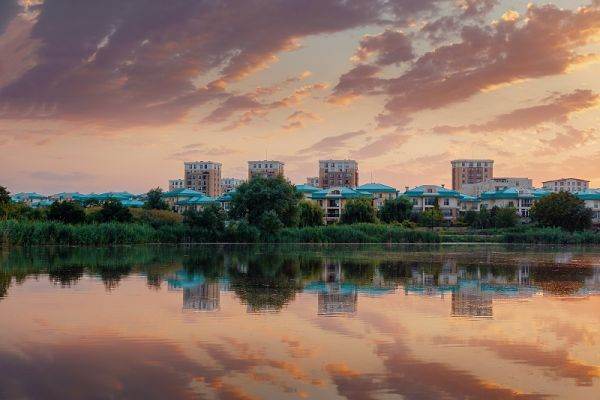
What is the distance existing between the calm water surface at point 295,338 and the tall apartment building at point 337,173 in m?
115

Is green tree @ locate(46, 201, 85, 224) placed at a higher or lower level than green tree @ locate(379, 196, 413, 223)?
lower

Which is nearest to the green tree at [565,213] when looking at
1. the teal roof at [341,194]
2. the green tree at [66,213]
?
the teal roof at [341,194]

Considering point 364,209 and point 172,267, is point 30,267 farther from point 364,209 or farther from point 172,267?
point 364,209

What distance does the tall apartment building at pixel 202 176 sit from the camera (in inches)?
5753

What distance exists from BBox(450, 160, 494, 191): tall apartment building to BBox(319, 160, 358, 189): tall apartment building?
28571 mm

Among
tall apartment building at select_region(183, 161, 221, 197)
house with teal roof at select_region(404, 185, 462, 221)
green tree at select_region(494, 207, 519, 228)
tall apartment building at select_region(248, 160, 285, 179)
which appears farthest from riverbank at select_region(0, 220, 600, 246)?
tall apartment building at select_region(183, 161, 221, 197)

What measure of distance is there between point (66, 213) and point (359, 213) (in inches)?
1114

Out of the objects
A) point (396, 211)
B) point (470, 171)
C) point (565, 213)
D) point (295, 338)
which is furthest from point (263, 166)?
point (295, 338)

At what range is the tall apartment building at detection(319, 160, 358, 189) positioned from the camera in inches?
5330

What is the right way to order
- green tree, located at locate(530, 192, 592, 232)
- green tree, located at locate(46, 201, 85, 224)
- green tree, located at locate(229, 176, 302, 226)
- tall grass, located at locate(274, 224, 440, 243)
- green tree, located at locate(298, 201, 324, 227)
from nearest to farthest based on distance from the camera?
1. green tree, located at locate(46, 201, 85, 224)
2. tall grass, located at locate(274, 224, 440, 243)
3. green tree, located at locate(229, 176, 302, 226)
4. green tree, located at locate(298, 201, 324, 227)
5. green tree, located at locate(530, 192, 592, 232)

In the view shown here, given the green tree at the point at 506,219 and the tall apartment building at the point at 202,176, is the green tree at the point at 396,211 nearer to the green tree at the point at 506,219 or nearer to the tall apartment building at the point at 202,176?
the green tree at the point at 506,219

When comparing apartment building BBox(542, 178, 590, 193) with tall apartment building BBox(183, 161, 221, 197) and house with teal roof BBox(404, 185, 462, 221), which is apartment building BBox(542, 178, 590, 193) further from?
tall apartment building BBox(183, 161, 221, 197)

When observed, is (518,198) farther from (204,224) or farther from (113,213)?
(113,213)

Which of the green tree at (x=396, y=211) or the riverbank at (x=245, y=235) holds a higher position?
the green tree at (x=396, y=211)
